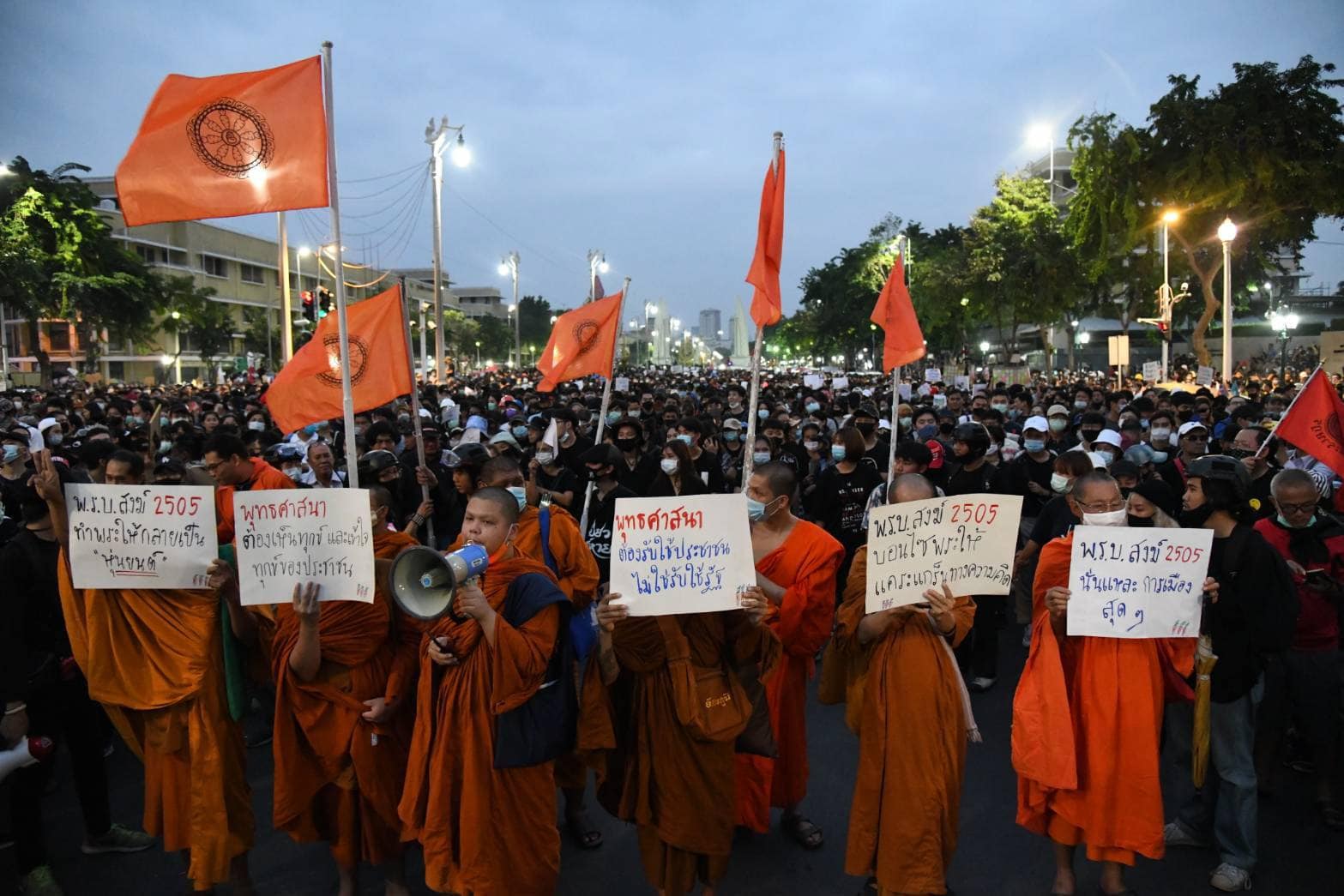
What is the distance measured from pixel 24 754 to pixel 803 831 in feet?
12.1

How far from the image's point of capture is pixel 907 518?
3.75 metres

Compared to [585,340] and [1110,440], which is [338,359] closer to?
[585,340]

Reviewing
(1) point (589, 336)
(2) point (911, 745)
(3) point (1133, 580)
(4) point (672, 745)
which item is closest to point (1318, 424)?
(3) point (1133, 580)

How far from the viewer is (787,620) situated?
4.15 meters

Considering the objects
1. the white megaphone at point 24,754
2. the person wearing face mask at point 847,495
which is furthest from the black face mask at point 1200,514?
the white megaphone at point 24,754

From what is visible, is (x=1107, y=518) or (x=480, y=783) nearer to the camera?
(x=480, y=783)

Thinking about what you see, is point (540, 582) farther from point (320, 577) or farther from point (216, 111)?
point (216, 111)

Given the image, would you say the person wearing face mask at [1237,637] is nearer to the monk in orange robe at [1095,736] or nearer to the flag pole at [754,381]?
the monk in orange robe at [1095,736]

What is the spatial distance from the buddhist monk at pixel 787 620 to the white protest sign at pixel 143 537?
249 cm

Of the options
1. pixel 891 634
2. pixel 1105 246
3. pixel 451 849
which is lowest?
pixel 451 849

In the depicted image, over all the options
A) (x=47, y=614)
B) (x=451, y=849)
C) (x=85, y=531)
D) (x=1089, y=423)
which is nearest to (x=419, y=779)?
(x=451, y=849)

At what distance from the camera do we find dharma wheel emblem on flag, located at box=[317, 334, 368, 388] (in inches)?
270

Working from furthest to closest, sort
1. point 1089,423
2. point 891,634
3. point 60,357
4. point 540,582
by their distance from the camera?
point 60,357 → point 1089,423 → point 891,634 → point 540,582

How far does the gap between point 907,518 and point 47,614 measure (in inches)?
164
